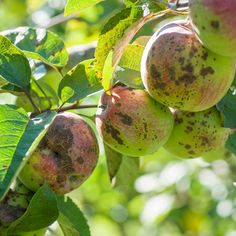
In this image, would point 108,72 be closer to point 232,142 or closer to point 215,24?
point 215,24

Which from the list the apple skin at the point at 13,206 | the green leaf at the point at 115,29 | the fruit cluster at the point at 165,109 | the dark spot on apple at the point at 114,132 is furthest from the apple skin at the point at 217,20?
the apple skin at the point at 13,206

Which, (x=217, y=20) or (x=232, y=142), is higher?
(x=217, y=20)

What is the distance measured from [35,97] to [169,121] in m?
0.42

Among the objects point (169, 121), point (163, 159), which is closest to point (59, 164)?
point (169, 121)

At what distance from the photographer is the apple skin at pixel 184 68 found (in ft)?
4.06

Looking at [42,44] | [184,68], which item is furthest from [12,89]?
[184,68]

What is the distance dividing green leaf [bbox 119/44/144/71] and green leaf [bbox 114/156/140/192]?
375 mm

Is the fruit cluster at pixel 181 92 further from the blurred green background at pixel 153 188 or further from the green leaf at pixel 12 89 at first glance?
the blurred green background at pixel 153 188

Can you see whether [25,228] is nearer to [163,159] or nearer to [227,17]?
[227,17]

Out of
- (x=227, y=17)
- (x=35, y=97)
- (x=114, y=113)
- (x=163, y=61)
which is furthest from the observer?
(x=35, y=97)

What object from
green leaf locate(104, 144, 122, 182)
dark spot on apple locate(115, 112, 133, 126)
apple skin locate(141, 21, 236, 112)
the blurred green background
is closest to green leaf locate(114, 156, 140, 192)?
green leaf locate(104, 144, 122, 182)

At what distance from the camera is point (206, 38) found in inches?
45.8

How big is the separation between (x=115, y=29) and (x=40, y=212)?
0.38 meters

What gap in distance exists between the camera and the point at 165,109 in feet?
4.51
